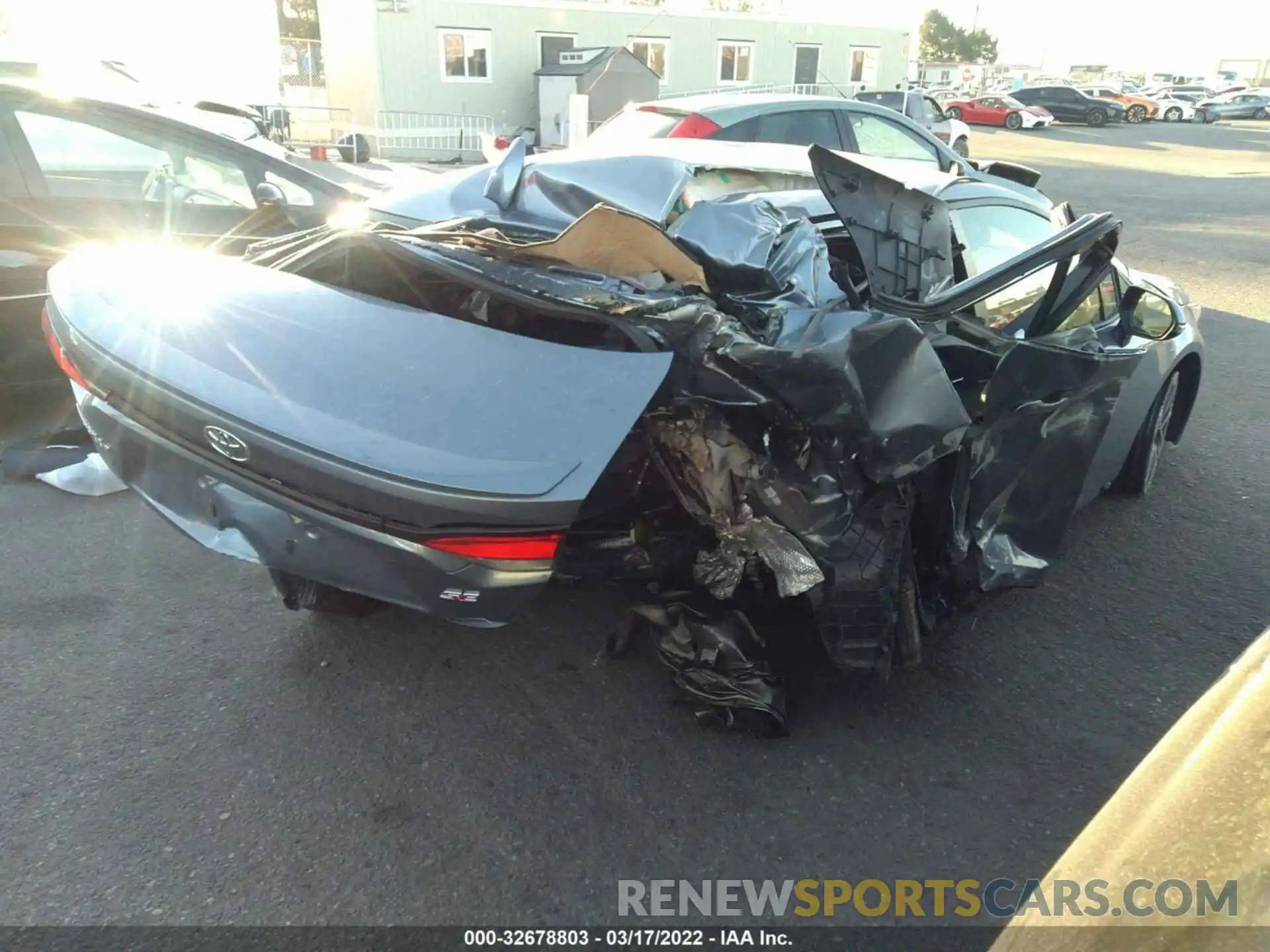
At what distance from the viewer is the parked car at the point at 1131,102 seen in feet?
113

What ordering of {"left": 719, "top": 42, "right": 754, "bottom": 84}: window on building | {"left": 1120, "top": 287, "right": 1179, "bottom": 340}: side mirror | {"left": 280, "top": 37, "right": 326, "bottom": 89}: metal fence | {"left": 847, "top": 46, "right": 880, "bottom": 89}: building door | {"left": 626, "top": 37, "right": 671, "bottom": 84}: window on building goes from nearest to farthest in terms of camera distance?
1. {"left": 1120, "top": 287, "right": 1179, "bottom": 340}: side mirror
2. {"left": 626, "top": 37, "right": 671, "bottom": 84}: window on building
3. {"left": 719, "top": 42, "right": 754, "bottom": 84}: window on building
4. {"left": 280, "top": 37, "right": 326, "bottom": 89}: metal fence
5. {"left": 847, "top": 46, "right": 880, "bottom": 89}: building door

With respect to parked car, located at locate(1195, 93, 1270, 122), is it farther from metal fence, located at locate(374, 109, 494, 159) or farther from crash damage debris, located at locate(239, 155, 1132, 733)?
crash damage debris, located at locate(239, 155, 1132, 733)

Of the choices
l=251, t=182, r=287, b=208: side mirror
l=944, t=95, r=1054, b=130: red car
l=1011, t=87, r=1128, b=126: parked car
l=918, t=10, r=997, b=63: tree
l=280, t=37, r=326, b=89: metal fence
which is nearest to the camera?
l=251, t=182, r=287, b=208: side mirror

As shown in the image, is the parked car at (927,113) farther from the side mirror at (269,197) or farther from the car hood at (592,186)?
the side mirror at (269,197)

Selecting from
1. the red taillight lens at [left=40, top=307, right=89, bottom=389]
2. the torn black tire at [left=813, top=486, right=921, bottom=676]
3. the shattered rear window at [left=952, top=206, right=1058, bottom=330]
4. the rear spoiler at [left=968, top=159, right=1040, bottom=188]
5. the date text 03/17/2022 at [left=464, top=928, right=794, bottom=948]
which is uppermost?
the rear spoiler at [left=968, top=159, right=1040, bottom=188]

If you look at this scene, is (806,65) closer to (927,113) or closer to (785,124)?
(927,113)

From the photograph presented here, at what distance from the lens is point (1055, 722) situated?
2.73 m

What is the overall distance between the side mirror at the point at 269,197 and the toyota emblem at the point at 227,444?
265 centimetres

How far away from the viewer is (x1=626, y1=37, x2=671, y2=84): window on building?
76.7 feet

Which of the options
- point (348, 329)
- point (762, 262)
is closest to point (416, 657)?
point (348, 329)

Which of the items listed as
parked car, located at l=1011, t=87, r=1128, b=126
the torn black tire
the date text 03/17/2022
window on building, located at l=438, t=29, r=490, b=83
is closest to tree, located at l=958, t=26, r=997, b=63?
parked car, located at l=1011, t=87, r=1128, b=126

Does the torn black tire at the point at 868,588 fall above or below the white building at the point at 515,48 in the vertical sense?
below

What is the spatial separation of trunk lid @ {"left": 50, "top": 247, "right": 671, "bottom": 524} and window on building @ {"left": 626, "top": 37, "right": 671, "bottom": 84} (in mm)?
23085

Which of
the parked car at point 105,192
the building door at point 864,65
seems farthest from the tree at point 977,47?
the parked car at point 105,192
